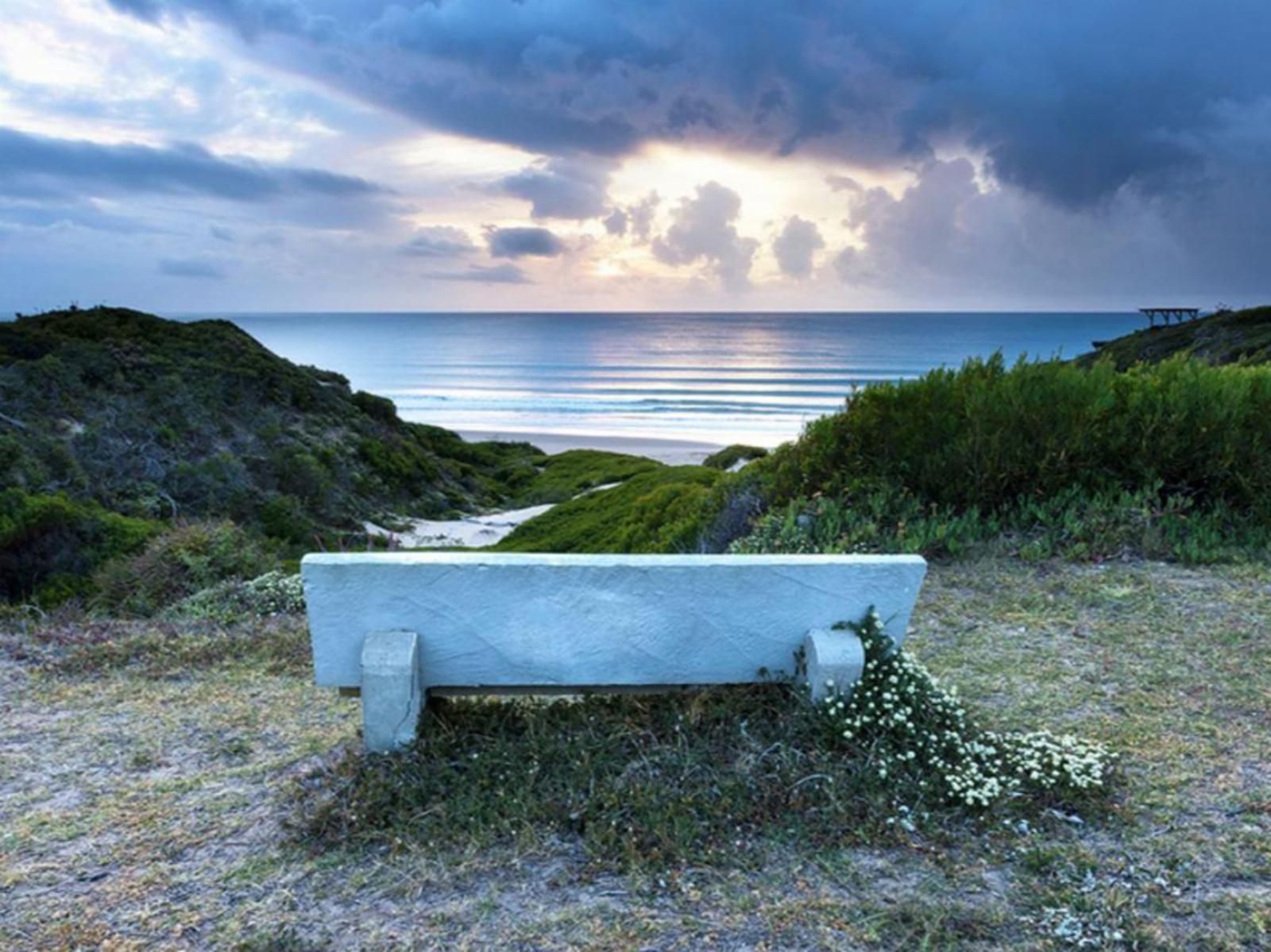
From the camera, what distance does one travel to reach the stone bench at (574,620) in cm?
300

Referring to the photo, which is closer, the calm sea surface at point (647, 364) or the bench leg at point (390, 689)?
the bench leg at point (390, 689)

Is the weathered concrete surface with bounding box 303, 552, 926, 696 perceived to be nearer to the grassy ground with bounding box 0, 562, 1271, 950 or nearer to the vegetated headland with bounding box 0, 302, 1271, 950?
the vegetated headland with bounding box 0, 302, 1271, 950

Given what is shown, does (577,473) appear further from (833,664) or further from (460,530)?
(833,664)

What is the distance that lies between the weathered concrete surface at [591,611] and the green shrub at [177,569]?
476cm

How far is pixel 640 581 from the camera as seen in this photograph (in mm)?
3062

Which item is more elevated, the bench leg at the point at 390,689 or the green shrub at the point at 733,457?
the bench leg at the point at 390,689

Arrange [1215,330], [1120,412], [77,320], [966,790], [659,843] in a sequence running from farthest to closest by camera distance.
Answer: [1215,330]
[77,320]
[1120,412]
[966,790]
[659,843]

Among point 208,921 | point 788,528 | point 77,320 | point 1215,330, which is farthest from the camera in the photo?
point 1215,330

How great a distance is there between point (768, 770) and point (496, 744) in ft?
3.07

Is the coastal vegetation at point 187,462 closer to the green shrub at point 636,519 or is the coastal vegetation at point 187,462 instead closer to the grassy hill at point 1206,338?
the green shrub at point 636,519

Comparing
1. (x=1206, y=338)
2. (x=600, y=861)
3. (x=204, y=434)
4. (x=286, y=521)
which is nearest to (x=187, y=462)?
(x=204, y=434)

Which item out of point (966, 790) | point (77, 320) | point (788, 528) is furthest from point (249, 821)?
point (77, 320)

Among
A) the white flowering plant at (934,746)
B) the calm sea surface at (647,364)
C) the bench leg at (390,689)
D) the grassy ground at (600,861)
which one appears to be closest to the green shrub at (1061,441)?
the calm sea surface at (647,364)

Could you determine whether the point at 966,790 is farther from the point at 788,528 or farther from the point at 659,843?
the point at 788,528
